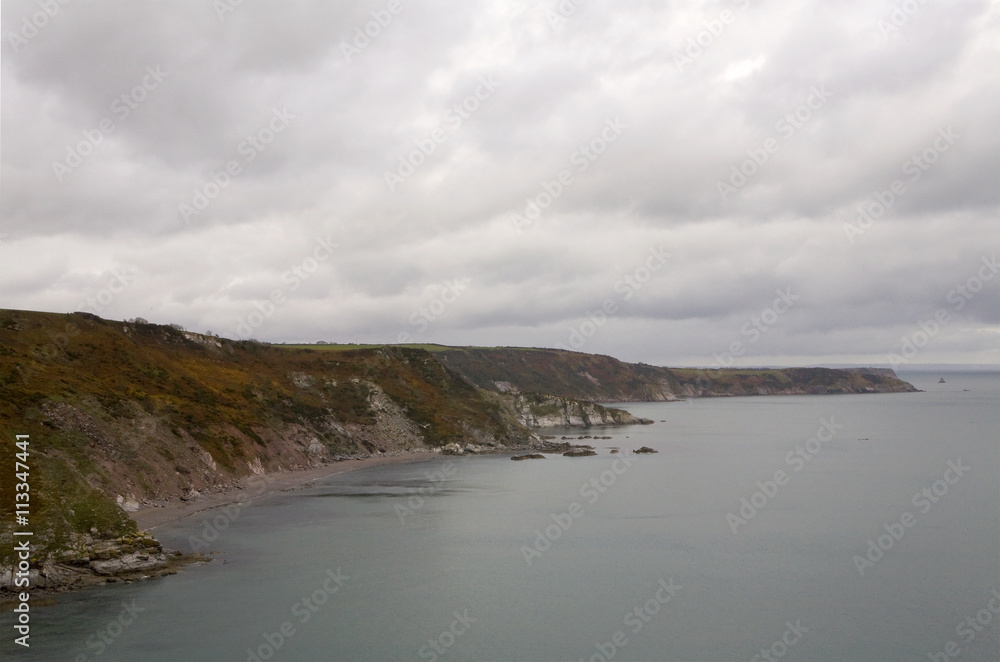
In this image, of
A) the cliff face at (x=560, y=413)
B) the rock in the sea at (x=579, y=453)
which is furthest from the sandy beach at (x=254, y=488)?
the cliff face at (x=560, y=413)

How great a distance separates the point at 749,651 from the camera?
114 ft

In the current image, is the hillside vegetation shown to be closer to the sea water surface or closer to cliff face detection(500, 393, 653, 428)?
the sea water surface

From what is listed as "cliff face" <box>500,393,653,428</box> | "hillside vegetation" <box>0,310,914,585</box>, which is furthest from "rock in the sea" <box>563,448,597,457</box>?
"cliff face" <box>500,393,653,428</box>

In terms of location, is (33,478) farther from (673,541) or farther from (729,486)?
(729,486)

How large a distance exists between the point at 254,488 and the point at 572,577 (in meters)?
41.1

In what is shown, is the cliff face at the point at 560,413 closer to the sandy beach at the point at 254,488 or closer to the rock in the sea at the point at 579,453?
the rock in the sea at the point at 579,453

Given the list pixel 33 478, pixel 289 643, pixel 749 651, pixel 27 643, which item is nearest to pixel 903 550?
pixel 749 651

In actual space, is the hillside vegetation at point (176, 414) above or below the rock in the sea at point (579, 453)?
above

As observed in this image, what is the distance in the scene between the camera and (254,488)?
75.8 metres

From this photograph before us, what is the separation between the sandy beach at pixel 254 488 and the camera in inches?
2298

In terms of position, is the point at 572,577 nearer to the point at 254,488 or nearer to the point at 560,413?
the point at 254,488

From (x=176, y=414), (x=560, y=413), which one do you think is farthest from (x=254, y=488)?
(x=560, y=413)

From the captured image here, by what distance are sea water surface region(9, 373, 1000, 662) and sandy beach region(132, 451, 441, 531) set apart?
1.88 metres

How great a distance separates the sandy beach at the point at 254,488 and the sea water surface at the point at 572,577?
6.18ft
